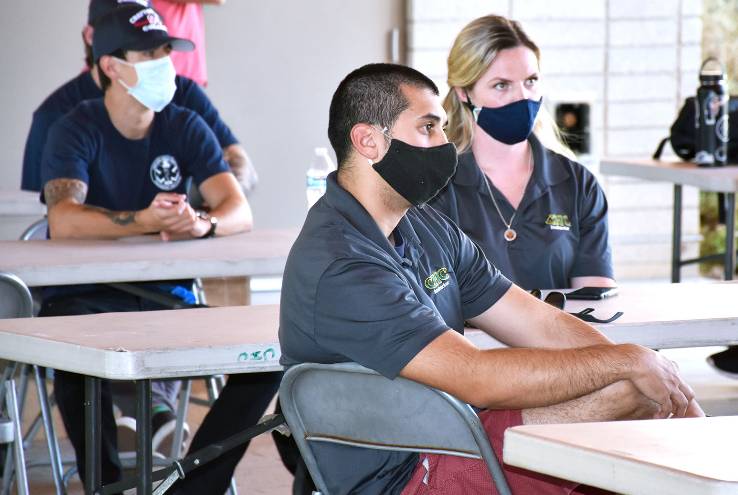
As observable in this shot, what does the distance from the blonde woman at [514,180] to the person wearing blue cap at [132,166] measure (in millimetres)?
814

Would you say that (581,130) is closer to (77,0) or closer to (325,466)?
(77,0)

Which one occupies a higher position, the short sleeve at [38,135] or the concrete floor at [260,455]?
the short sleeve at [38,135]

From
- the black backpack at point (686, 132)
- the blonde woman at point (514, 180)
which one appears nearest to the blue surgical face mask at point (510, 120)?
the blonde woman at point (514, 180)

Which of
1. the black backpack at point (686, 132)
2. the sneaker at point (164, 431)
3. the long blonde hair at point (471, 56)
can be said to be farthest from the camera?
the black backpack at point (686, 132)

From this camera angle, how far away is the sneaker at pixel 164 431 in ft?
11.7

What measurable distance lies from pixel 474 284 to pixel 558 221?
680 mm

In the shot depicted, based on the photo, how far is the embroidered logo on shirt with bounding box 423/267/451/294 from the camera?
87.7 inches

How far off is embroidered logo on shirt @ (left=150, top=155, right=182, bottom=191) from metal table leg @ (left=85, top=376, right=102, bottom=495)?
1.52 meters

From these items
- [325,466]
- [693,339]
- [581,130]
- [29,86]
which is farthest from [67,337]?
[581,130]

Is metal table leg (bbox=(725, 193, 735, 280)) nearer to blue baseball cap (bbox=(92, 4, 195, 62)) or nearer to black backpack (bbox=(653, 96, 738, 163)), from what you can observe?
black backpack (bbox=(653, 96, 738, 163))

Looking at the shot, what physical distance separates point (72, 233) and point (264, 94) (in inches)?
111

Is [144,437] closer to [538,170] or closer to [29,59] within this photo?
[538,170]

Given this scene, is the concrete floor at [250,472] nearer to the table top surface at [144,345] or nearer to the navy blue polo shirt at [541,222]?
the navy blue polo shirt at [541,222]

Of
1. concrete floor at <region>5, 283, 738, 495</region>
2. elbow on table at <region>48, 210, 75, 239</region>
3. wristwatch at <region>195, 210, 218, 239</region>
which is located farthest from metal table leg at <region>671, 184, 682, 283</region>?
elbow on table at <region>48, 210, 75, 239</region>
